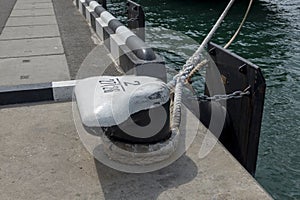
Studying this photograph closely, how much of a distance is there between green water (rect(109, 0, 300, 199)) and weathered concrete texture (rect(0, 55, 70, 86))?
2682 millimetres

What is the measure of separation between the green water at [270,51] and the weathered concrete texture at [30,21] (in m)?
2.76

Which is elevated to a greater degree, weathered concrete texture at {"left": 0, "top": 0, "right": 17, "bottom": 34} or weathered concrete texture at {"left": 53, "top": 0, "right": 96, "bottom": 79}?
weathered concrete texture at {"left": 53, "top": 0, "right": 96, "bottom": 79}

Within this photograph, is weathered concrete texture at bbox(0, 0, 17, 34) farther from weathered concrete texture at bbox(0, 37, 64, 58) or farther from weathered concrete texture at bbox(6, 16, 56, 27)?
weathered concrete texture at bbox(0, 37, 64, 58)

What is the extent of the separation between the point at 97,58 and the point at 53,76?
0.78m

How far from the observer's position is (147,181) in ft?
8.54

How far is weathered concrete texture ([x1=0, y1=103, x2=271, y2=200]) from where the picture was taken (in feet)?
8.19

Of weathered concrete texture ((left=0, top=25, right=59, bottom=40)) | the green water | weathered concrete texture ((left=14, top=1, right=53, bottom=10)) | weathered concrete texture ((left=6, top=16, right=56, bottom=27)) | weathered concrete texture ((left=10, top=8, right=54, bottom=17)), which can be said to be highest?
weathered concrete texture ((left=0, top=25, right=59, bottom=40))

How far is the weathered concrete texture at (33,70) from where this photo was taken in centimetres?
466

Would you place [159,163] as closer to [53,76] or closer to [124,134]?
[124,134]

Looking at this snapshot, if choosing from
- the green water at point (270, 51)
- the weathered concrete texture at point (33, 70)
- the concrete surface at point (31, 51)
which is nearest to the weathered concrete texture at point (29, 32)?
the concrete surface at point (31, 51)

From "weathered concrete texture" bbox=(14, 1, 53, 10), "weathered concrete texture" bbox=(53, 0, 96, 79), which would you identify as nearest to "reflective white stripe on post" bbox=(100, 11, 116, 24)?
"weathered concrete texture" bbox=(53, 0, 96, 79)

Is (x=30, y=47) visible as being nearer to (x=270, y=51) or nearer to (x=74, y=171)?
(x=74, y=171)

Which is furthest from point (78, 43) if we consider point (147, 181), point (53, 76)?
point (147, 181)

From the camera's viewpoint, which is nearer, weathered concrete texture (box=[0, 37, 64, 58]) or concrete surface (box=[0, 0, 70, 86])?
concrete surface (box=[0, 0, 70, 86])
